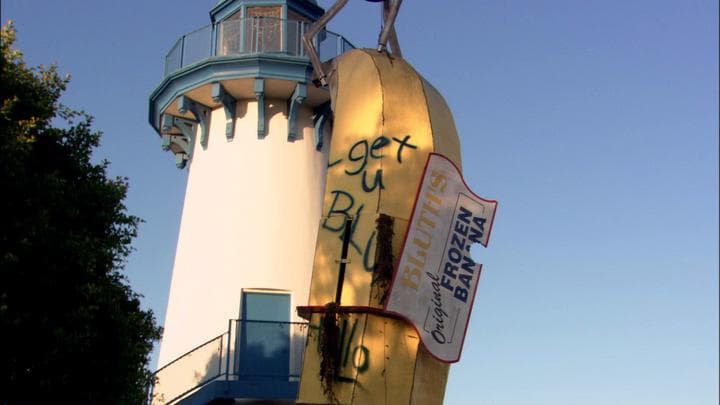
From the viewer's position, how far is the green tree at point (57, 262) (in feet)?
35.6

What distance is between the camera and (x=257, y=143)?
71.1 feet

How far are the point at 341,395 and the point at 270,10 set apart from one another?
46.8ft

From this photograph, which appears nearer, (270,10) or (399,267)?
(399,267)

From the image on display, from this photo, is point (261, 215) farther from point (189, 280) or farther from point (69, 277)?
point (69, 277)

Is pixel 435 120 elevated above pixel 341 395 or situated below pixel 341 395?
above

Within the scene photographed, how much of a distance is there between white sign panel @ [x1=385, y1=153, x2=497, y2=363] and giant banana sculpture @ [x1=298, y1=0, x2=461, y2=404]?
172mm

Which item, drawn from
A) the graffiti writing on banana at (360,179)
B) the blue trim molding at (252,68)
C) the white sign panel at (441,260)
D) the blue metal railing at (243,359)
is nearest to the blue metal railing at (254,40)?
the blue trim molding at (252,68)

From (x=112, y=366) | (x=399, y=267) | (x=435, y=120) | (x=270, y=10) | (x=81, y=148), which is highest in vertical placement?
(x=270, y=10)

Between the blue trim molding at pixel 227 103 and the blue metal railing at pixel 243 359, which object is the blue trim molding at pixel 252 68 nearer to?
the blue trim molding at pixel 227 103

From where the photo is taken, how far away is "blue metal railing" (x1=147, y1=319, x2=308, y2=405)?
18.4 meters

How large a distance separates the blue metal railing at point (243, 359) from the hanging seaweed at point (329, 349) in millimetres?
7136

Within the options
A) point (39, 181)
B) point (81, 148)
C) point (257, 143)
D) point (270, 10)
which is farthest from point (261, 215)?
point (39, 181)

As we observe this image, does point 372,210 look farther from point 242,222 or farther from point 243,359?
point 242,222

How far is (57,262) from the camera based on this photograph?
1147cm
